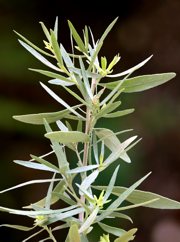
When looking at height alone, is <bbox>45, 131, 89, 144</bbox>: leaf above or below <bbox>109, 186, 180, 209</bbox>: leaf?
above

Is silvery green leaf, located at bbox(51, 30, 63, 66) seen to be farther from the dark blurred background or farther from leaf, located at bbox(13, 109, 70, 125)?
the dark blurred background

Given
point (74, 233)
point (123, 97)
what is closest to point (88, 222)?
point (74, 233)

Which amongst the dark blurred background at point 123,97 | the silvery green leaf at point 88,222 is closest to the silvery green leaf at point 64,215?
the silvery green leaf at point 88,222

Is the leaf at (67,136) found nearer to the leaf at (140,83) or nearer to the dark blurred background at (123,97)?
the leaf at (140,83)

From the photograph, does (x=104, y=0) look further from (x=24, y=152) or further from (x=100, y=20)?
(x=24, y=152)

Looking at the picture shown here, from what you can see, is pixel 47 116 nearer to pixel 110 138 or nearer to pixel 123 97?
pixel 110 138

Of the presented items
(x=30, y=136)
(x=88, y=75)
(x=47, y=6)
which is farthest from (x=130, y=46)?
(x=88, y=75)

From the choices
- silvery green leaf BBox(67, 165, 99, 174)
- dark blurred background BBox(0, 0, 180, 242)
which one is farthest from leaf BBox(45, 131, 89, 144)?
dark blurred background BBox(0, 0, 180, 242)

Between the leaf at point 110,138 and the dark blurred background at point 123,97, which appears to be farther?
the dark blurred background at point 123,97
